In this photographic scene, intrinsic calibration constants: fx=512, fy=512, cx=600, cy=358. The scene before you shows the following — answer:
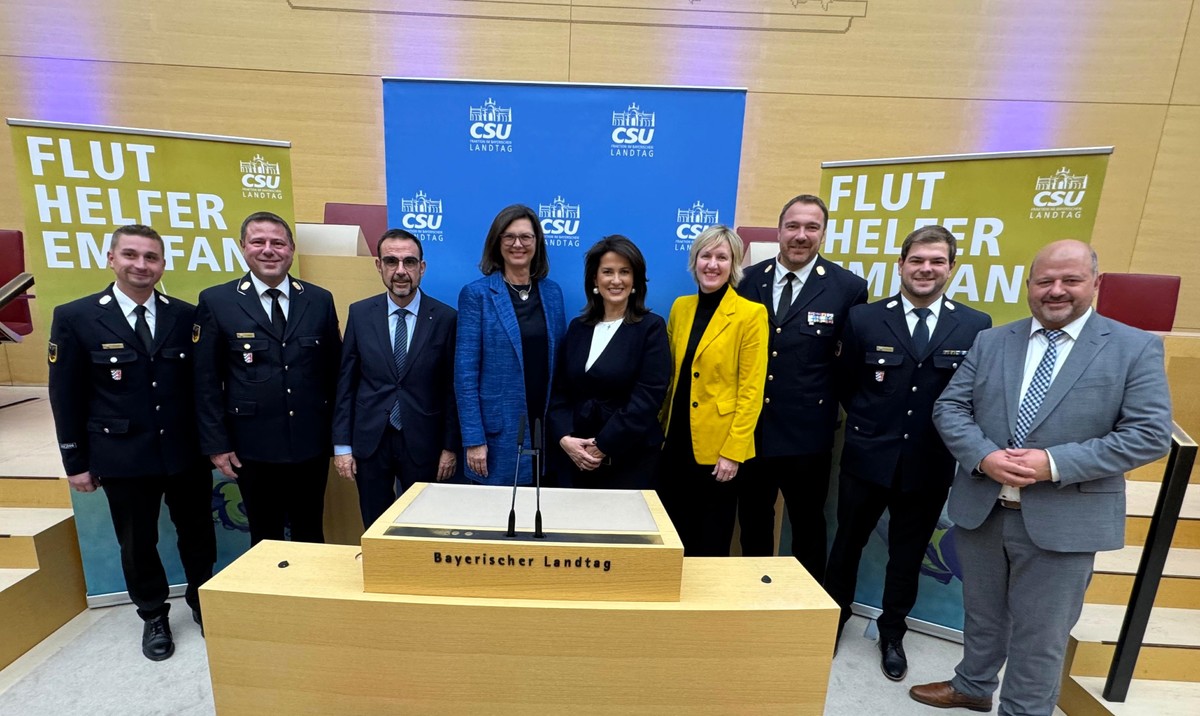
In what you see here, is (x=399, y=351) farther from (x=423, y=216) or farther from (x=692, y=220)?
(x=692, y=220)

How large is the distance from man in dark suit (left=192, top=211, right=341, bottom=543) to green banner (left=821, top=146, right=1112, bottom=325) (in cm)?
250

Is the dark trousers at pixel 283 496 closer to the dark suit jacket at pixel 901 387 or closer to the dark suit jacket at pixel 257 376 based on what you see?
the dark suit jacket at pixel 257 376

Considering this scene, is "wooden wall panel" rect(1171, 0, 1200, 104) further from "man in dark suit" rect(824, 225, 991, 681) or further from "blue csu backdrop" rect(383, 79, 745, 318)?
"blue csu backdrop" rect(383, 79, 745, 318)

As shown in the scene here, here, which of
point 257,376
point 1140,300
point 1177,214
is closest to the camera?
point 257,376

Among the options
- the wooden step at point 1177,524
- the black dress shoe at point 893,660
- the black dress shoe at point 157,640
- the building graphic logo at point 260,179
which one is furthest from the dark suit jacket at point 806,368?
the black dress shoe at point 157,640

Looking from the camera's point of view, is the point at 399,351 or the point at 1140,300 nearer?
the point at 399,351

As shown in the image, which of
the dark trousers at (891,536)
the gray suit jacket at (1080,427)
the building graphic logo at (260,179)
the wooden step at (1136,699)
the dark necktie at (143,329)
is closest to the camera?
the gray suit jacket at (1080,427)

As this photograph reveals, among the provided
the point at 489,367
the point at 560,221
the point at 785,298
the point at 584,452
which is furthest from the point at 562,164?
the point at 584,452

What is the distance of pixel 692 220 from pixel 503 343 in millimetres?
1056

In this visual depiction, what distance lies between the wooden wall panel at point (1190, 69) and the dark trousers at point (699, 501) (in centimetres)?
620

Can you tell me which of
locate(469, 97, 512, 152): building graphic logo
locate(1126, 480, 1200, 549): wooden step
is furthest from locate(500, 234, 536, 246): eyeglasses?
locate(1126, 480, 1200, 549): wooden step

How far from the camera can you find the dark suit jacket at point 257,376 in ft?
6.45

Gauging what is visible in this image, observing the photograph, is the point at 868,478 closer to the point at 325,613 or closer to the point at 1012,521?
the point at 1012,521

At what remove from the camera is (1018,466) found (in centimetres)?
150
